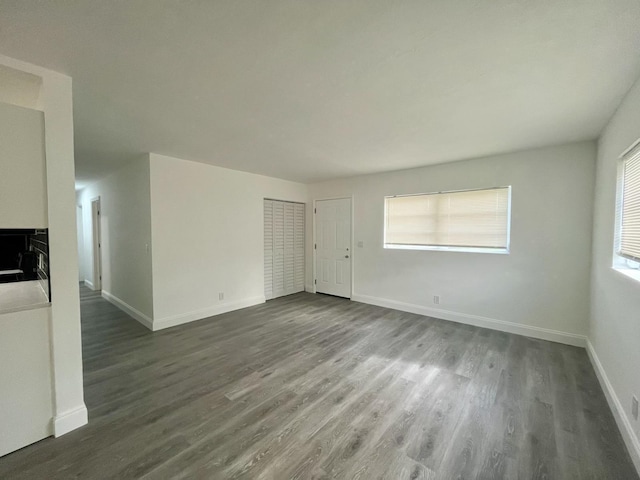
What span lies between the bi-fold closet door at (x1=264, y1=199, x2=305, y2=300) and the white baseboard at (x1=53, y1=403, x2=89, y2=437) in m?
3.32

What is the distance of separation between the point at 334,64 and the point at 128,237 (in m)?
4.19

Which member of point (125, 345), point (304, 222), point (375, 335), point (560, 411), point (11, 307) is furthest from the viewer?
point (304, 222)

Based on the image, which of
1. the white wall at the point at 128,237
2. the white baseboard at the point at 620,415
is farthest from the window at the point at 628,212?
the white wall at the point at 128,237

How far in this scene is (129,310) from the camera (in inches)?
166

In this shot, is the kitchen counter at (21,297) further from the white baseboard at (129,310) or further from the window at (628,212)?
the window at (628,212)

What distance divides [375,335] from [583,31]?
3.24 meters

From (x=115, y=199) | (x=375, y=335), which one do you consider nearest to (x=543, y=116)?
(x=375, y=335)

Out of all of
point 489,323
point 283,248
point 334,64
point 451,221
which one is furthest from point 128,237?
point 489,323

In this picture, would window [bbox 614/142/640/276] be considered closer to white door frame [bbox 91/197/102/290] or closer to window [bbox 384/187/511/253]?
window [bbox 384/187/511/253]

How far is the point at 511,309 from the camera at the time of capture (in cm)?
351

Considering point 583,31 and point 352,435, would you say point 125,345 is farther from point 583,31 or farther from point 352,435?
point 583,31

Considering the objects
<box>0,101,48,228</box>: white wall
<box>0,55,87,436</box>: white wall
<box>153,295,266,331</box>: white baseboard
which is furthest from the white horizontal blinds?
<box>153,295,266,331</box>: white baseboard

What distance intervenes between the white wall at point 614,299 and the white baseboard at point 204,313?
14.7ft

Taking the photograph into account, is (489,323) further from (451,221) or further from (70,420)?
(70,420)
